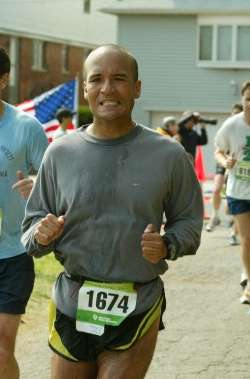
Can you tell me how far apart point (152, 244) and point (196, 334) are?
4090 mm

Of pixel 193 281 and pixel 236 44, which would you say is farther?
pixel 236 44

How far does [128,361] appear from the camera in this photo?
4.03m

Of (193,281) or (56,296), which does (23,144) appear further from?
(193,281)

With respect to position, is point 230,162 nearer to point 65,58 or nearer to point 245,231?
point 245,231

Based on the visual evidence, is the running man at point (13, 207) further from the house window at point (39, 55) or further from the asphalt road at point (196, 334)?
the house window at point (39, 55)

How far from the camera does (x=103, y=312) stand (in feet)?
13.4

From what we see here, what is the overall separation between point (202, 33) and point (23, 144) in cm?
3468

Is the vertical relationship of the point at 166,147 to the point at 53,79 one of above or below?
above

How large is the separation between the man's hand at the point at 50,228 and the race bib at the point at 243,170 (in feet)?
16.8

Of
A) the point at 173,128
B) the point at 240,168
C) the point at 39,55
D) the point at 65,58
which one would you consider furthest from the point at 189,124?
the point at 65,58

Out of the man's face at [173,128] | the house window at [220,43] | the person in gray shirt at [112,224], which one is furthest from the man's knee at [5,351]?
the house window at [220,43]

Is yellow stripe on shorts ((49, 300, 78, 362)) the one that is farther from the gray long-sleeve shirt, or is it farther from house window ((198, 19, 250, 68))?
house window ((198, 19, 250, 68))

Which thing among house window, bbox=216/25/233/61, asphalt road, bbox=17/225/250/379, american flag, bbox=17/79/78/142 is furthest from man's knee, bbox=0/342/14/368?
house window, bbox=216/25/233/61

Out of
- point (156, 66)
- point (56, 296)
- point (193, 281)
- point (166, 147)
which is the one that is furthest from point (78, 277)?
point (156, 66)
